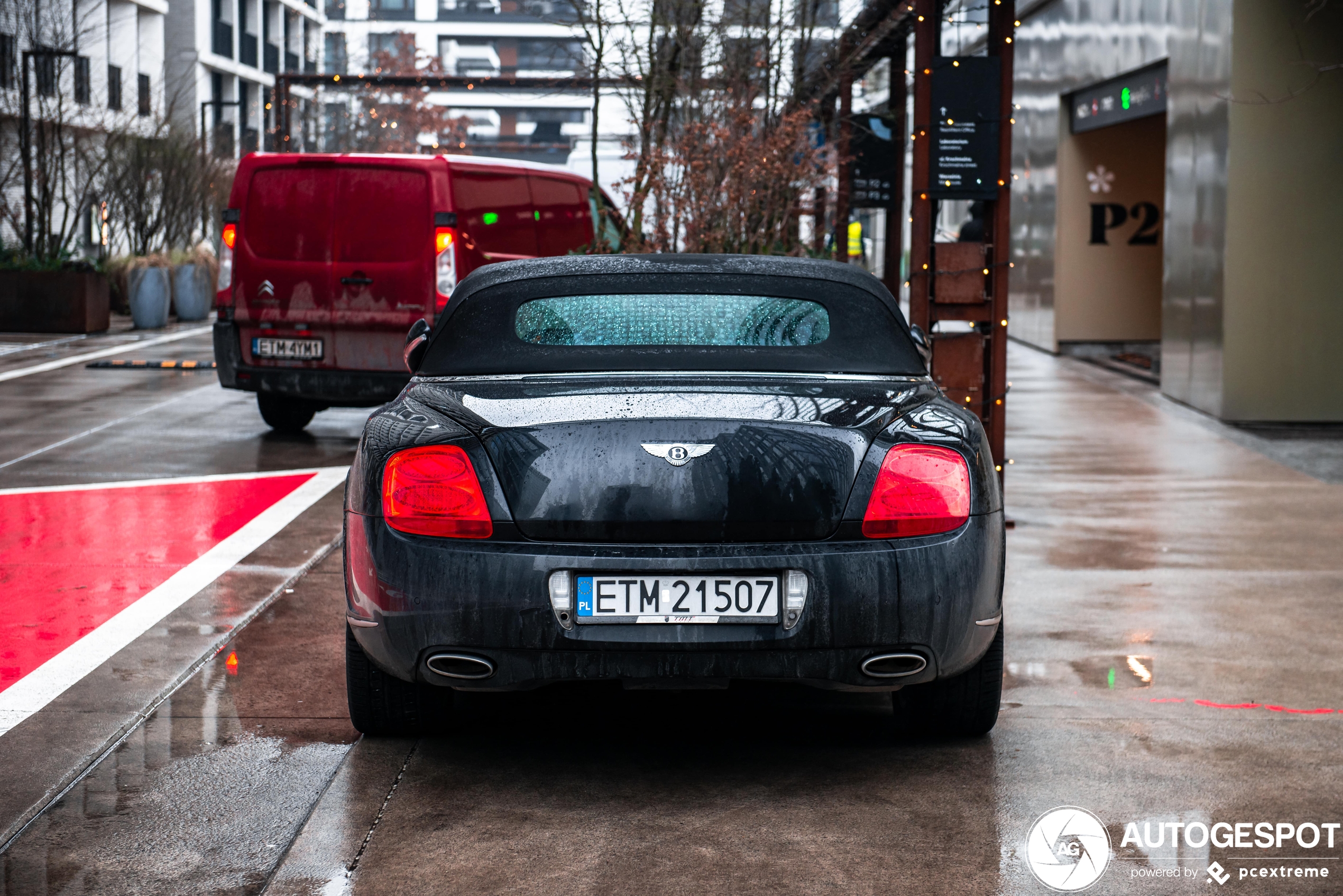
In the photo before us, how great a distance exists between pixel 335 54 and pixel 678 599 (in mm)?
66368

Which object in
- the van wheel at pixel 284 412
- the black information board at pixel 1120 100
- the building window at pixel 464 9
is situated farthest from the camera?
the building window at pixel 464 9

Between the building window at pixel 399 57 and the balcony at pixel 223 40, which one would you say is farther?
the building window at pixel 399 57

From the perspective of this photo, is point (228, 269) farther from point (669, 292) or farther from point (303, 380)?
point (669, 292)

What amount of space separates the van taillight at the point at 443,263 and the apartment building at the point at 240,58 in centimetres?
3442

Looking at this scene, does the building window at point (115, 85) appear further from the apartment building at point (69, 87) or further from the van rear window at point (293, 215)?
the van rear window at point (293, 215)

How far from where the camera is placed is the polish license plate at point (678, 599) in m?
3.74

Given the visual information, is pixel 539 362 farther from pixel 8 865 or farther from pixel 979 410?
pixel 979 410

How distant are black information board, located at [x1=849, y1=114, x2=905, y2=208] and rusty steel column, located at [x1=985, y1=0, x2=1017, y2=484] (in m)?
7.84

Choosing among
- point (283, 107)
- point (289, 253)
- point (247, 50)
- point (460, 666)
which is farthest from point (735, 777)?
point (247, 50)

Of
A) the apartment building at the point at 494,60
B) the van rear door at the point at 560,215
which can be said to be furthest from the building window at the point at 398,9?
the van rear door at the point at 560,215

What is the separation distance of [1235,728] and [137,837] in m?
2.89

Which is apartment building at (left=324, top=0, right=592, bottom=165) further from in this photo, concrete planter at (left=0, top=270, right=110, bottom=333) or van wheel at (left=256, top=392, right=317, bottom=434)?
van wheel at (left=256, top=392, right=317, bottom=434)

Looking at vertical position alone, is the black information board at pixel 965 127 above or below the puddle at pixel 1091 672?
above

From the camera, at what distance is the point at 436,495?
3.86 metres
